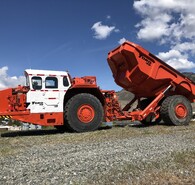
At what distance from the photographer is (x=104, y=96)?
53.5ft

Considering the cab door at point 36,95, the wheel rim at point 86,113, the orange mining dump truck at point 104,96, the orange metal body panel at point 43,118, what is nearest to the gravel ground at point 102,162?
the orange metal body panel at point 43,118

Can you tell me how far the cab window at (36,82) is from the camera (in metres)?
14.9

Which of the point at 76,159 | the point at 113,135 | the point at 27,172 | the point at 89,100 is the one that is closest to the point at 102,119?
the point at 89,100

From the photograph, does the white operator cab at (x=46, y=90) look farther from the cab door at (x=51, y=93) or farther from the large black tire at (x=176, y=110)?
the large black tire at (x=176, y=110)

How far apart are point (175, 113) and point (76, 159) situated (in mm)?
9722

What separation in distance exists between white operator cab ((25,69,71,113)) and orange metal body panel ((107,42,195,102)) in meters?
3.13

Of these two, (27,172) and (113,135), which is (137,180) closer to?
(27,172)

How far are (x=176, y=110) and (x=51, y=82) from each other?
6.15 meters

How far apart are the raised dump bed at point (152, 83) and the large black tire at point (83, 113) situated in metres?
1.46

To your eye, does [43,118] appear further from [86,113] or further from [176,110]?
[176,110]

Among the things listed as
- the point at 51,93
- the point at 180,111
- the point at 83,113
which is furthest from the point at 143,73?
the point at 51,93

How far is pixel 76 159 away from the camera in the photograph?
839 centimetres

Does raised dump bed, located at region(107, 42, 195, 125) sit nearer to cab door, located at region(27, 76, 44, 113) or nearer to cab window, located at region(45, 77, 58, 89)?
cab window, located at region(45, 77, 58, 89)

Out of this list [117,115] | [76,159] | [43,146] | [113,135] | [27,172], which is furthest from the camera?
[117,115]
